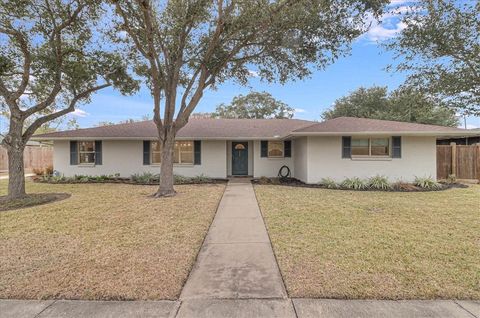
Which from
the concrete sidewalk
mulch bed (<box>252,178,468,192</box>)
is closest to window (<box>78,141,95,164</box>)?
mulch bed (<box>252,178,468,192</box>)

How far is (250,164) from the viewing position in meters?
16.1

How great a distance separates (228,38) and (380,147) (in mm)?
8467

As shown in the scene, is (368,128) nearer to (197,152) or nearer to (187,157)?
(197,152)

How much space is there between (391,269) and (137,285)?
336cm

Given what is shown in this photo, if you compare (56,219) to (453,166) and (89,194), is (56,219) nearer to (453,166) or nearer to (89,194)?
(89,194)

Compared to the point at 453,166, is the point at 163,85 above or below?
above

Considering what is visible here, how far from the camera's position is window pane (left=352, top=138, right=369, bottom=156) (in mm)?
12664

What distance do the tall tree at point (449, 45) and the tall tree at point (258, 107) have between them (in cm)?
3158

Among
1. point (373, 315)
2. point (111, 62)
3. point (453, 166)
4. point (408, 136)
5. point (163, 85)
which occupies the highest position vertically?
point (111, 62)

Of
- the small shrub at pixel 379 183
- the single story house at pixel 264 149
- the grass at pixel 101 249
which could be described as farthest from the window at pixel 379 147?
the grass at pixel 101 249

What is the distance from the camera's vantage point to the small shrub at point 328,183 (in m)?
12.0

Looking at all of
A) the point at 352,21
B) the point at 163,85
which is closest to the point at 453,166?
the point at 352,21

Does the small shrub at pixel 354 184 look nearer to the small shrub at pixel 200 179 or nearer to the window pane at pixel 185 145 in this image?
the small shrub at pixel 200 179

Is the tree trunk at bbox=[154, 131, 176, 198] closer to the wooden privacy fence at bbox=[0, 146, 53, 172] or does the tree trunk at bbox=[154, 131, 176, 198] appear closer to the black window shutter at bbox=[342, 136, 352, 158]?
the black window shutter at bbox=[342, 136, 352, 158]
